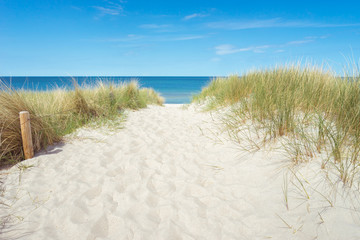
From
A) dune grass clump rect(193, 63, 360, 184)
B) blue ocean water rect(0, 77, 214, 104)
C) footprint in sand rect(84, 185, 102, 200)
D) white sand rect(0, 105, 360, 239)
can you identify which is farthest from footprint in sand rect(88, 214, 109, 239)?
blue ocean water rect(0, 77, 214, 104)

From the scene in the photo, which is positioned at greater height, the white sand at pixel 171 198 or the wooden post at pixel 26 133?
the wooden post at pixel 26 133

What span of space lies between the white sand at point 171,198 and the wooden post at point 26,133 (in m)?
0.15

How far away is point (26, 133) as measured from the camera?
3.07 meters

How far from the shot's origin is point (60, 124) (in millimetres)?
4266

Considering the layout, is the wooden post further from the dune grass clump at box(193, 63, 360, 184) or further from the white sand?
the dune grass clump at box(193, 63, 360, 184)

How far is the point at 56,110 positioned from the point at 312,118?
5053mm

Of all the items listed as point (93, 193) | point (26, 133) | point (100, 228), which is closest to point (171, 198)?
point (100, 228)

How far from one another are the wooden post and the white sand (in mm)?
153

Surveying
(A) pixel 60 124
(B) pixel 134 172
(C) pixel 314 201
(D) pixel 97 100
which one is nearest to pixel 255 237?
(C) pixel 314 201

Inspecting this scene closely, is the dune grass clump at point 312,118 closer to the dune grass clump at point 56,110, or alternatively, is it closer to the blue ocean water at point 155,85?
the dune grass clump at point 56,110

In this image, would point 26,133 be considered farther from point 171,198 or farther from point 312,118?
point 312,118

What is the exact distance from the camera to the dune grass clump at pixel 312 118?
7.25 feet

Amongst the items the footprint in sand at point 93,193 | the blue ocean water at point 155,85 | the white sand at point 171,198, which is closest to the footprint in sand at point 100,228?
the white sand at point 171,198

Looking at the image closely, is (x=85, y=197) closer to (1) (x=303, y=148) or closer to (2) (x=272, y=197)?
(2) (x=272, y=197)
